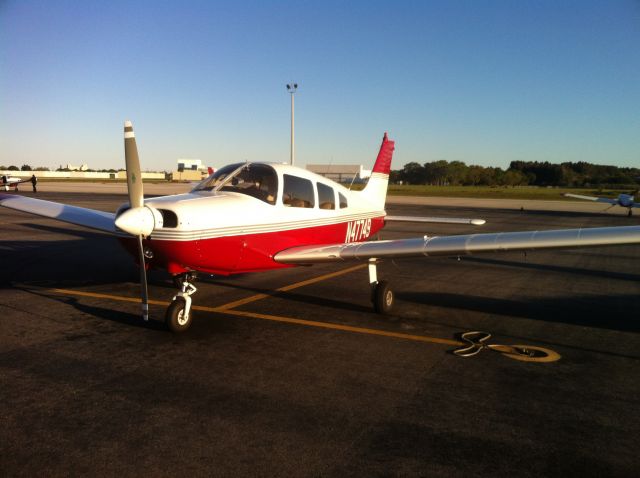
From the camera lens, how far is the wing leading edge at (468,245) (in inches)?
233

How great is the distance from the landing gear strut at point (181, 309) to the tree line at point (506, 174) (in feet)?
492

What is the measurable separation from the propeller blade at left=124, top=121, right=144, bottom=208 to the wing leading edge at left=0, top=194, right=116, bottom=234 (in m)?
2.82

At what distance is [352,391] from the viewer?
4.83m

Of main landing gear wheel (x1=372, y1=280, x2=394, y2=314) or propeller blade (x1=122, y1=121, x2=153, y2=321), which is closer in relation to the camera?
propeller blade (x1=122, y1=121, x2=153, y2=321)

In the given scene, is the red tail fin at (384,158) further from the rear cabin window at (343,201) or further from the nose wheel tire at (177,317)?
the nose wheel tire at (177,317)

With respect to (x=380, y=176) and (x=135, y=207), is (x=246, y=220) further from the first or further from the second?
(x=380, y=176)

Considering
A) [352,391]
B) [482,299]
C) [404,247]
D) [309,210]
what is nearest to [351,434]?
[352,391]

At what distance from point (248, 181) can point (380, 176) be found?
5.73 metres

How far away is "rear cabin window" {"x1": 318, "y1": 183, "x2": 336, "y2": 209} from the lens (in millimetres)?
8734

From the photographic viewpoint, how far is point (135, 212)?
5.91m

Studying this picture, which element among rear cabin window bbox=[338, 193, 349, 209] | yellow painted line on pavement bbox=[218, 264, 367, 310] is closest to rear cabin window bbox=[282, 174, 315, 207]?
rear cabin window bbox=[338, 193, 349, 209]

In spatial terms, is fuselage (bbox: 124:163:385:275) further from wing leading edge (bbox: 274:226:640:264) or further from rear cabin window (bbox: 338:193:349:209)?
wing leading edge (bbox: 274:226:640:264)

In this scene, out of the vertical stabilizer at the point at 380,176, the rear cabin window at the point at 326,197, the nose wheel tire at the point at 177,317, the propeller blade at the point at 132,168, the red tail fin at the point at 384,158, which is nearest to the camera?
→ the propeller blade at the point at 132,168

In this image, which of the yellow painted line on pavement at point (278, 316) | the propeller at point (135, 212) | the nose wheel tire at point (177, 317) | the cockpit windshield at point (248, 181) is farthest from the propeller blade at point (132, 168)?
the yellow painted line on pavement at point (278, 316)
